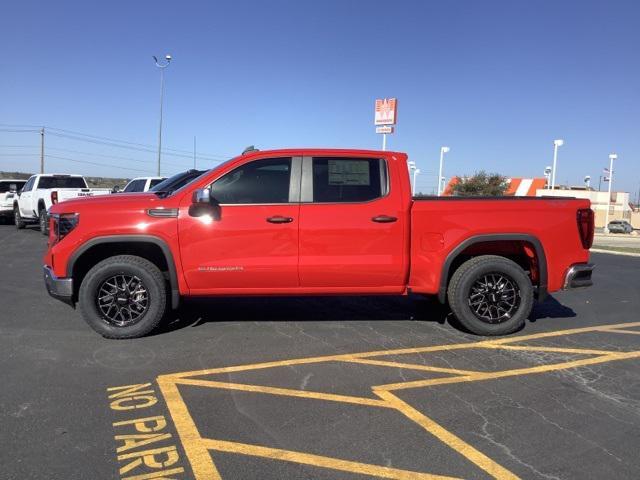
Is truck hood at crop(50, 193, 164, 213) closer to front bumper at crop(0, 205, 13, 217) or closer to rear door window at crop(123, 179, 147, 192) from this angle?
rear door window at crop(123, 179, 147, 192)

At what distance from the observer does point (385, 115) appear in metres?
22.5

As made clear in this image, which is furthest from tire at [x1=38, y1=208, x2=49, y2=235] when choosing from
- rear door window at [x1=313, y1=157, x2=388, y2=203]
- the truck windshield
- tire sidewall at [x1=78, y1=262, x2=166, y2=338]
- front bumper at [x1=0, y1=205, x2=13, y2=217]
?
rear door window at [x1=313, y1=157, x2=388, y2=203]

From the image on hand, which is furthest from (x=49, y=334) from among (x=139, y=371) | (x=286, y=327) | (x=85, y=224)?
(x=286, y=327)

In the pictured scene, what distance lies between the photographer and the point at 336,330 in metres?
6.00

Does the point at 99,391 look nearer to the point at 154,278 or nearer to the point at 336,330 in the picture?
the point at 154,278

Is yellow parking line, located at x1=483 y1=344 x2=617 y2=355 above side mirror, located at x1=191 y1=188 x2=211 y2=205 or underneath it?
underneath

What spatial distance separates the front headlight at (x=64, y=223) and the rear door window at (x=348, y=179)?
2.48m

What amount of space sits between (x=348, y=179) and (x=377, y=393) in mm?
2426

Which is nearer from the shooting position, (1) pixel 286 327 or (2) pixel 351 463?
(2) pixel 351 463

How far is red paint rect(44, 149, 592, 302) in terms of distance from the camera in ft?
17.6

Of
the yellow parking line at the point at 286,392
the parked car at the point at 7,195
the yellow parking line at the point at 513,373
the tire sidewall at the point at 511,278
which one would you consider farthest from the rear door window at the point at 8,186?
the yellow parking line at the point at 513,373

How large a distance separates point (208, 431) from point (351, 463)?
39.7 inches

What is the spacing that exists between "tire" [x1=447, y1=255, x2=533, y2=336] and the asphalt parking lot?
202 mm

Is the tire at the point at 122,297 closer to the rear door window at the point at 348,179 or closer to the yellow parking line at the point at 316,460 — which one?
the rear door window at the point at 348,179
